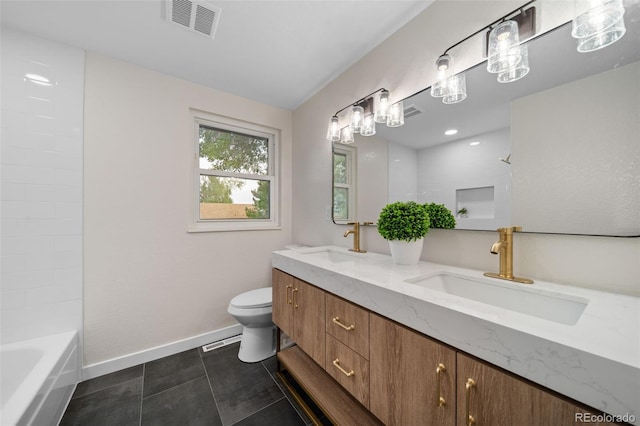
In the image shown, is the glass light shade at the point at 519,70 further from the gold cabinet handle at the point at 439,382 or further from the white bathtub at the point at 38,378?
the white bathtub at the point at 38,378

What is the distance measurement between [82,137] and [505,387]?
8.43 ft

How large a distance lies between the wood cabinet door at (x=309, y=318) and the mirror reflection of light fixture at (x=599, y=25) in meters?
1.45

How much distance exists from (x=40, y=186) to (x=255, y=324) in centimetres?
171

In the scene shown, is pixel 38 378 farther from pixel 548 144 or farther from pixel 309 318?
pixel 548 144

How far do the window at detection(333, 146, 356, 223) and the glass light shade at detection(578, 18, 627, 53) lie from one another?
48.7 inches

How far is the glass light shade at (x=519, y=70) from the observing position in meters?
0.98

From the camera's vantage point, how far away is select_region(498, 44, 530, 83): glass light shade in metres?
0.98

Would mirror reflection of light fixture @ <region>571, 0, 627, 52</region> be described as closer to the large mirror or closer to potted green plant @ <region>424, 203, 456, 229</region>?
the large mirror

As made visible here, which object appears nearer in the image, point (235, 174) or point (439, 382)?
point (439, 382)

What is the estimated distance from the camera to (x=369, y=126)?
1693mm

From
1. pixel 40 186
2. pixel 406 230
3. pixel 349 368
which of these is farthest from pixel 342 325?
pixel 40 186

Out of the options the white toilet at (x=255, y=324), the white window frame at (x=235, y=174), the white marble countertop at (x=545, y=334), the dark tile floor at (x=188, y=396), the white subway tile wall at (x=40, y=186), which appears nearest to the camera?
the white marble countertop at (x=545, y=334)

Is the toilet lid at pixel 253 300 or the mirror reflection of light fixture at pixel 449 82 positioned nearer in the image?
the mirror reflection of light fixture at pixel 449 82

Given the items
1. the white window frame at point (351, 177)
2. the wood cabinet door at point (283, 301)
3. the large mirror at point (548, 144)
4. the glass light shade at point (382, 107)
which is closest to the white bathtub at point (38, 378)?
the wood cabinet door at point (283, 301)
